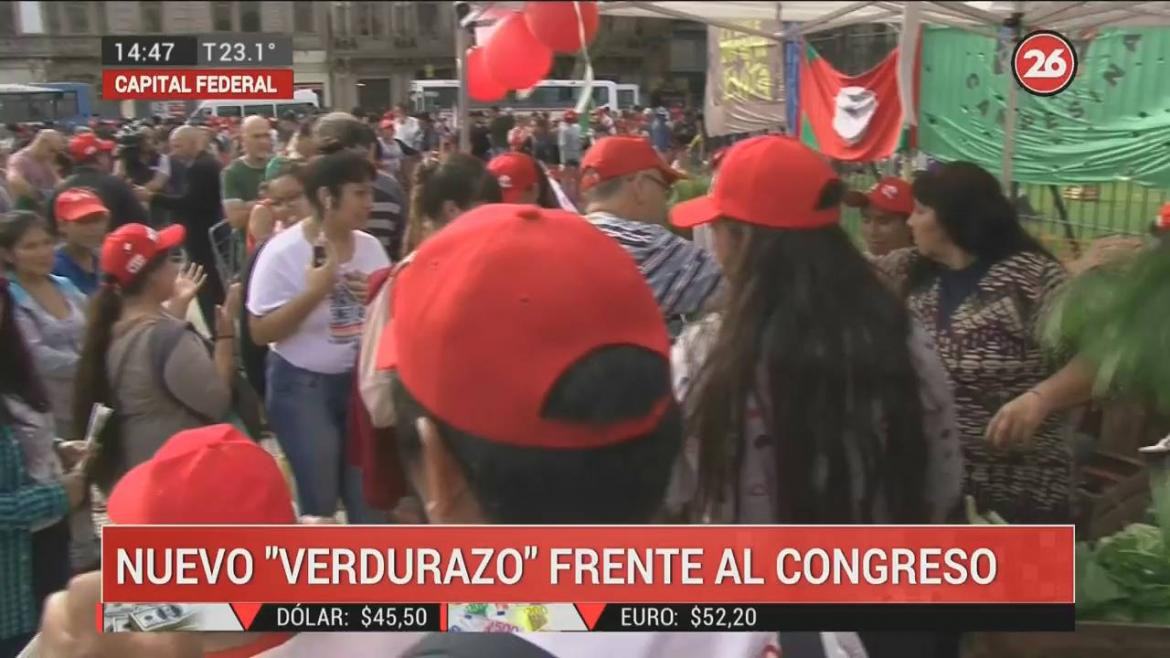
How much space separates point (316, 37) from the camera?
123cm

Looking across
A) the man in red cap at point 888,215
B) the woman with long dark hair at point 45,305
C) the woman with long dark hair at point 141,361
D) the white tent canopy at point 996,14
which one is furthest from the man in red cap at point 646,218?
the woman with long dark hair at point 45,305

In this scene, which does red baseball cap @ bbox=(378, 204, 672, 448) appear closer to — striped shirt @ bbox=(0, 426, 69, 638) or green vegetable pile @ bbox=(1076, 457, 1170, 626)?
green vegetable pile @ bbox=(1076, 457, 1170, 626)

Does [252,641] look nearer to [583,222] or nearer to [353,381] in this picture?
[583,222]

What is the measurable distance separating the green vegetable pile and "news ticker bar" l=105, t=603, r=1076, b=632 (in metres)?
0.41

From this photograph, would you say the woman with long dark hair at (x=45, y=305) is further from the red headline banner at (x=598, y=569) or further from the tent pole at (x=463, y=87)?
the red headline banner at (x=598, y=569)

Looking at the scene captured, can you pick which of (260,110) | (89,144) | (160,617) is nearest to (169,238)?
(89,144)

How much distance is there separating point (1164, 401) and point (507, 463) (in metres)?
0.85

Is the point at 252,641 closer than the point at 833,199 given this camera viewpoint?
Yes

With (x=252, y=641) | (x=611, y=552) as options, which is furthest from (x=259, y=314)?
(x=611, y=552)

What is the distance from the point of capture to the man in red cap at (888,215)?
6.89ft

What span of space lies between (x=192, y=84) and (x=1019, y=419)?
1.16 m

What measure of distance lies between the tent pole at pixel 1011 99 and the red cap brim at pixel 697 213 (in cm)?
40

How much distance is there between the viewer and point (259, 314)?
8.54ft

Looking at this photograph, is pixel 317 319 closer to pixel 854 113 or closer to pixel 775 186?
pixel 854 113
